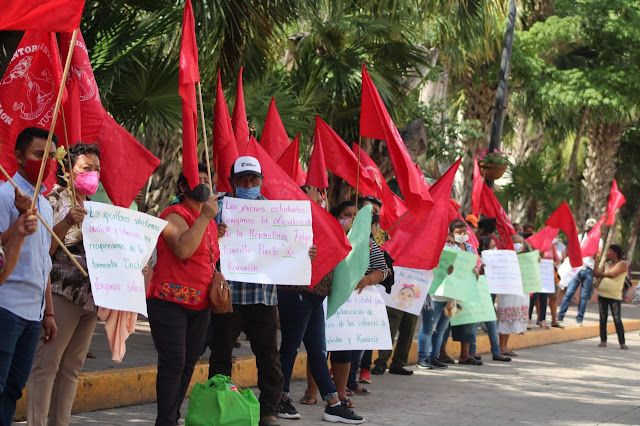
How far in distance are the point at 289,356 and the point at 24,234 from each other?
340 cm

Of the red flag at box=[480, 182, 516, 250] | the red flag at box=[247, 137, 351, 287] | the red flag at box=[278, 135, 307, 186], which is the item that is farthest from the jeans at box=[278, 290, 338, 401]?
the red flag at box=[480, 182, 516, 250]

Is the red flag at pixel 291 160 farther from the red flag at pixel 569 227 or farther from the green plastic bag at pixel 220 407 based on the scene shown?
the red flag at pixel 569 227

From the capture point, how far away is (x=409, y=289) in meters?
9.88

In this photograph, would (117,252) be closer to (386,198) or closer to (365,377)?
(365,377)

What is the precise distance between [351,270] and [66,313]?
8.79 feet

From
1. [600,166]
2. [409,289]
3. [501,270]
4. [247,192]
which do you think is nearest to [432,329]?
[409,289]

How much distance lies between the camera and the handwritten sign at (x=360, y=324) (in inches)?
309

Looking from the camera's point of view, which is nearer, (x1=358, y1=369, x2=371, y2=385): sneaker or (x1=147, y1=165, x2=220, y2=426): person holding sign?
(x1=147, y1=165, x2=220, y2=426): person holding sign

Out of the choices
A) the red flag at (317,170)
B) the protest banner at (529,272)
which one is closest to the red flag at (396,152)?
the red flag at (317,170)

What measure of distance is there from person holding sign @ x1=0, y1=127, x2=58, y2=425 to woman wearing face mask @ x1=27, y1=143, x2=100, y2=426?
542mm

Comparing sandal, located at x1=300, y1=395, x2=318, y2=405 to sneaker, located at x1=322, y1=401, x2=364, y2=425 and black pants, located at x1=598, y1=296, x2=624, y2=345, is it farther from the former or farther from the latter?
black pants, located at x1=598, y1=296, x2=624, y2=345

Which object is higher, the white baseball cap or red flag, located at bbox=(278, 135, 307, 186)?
red flag, located at bbox=(278, 135, 307, 186)

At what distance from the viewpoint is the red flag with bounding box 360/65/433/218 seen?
8375mm

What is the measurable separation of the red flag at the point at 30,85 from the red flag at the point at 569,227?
10.4 metres
